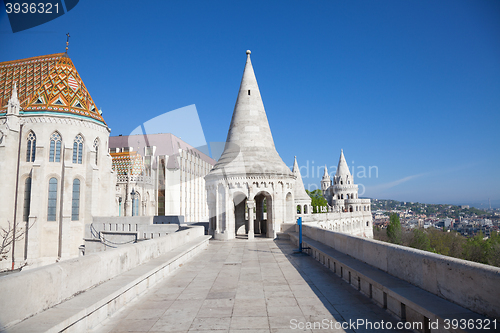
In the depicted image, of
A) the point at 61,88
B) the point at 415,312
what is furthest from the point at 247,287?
the point at 61,88

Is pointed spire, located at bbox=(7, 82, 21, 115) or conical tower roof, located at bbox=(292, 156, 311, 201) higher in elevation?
pointed spire, located at bbox=(7, 82, 21, 115)

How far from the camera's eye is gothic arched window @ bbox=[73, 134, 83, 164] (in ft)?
85.9

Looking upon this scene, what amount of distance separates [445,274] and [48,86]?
3096cm

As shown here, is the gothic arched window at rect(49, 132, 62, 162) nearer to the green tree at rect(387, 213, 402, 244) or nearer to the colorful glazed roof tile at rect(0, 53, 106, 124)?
the colorful glazed roof tile at rect(0, 53, 106, 124)

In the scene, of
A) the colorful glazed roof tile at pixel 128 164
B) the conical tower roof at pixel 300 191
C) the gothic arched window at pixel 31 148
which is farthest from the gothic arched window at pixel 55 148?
the conical tower roof at pixel 300 191

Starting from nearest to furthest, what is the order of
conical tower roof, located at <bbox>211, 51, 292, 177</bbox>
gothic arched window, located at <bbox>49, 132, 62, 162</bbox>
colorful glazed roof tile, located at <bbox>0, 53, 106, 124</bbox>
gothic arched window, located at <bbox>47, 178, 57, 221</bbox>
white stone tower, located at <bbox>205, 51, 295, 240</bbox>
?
white stone tower, located at <bbox>205, 51, 295, 240</bbox> < conical tower roof, located at <bbox>211, 51, 292, 177</bbox> < gothic arched window, located at <bbox>47, 178, 57, 221</bbox> < gothic arched window, located at <bbox>49, 132, 62, 162</bbox> < colorful glazed roof tile, located at <bbox>0, 53, 106, 124</bbox>

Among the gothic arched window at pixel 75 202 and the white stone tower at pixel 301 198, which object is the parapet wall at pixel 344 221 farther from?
the gothic arched window at pixel 75 202

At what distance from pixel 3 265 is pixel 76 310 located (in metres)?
26.5

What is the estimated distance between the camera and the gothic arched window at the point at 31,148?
2528cm

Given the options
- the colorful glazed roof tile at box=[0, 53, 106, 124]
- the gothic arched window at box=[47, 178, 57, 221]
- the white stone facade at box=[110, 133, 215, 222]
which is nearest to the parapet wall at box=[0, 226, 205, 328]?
the gothic arched window at box=[47, 178, 57, 221]

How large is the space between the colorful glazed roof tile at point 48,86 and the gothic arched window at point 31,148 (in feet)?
6.11

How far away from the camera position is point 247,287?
635cm

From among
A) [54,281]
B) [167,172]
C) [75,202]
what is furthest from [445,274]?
[167,172]

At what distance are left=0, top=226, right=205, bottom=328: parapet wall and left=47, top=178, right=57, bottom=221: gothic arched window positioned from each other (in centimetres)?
2283
